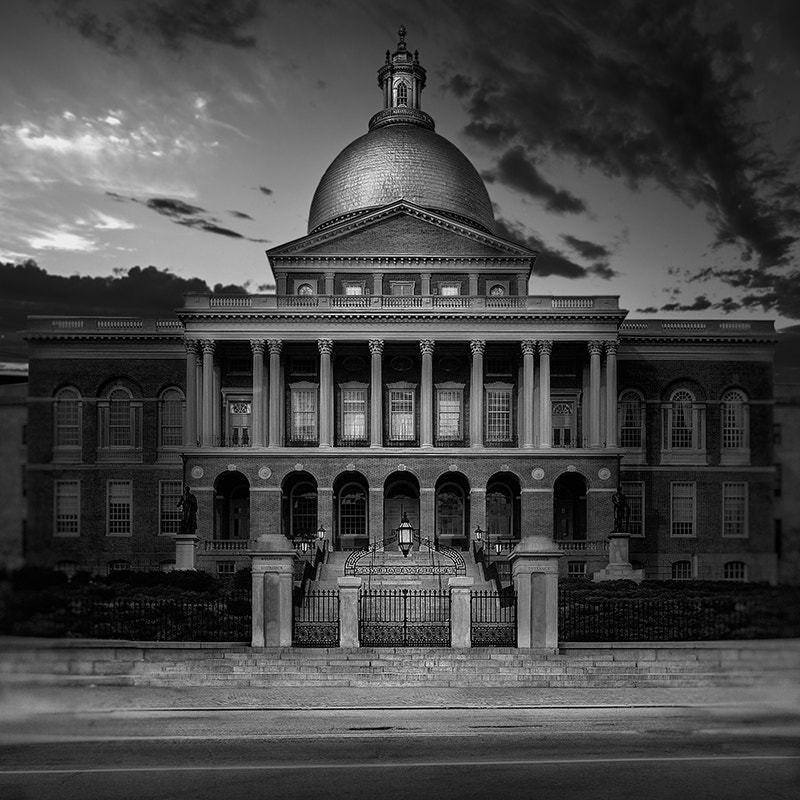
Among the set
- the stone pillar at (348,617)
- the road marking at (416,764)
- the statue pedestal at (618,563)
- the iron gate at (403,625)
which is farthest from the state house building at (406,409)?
the road marking at (416,764)

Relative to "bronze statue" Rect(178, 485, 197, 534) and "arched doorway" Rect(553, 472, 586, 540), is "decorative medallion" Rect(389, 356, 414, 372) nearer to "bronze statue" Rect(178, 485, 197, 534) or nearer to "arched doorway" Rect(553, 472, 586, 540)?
"arched doorway" Rect(553, 472, 586, 540)

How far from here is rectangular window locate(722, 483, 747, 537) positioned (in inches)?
2082

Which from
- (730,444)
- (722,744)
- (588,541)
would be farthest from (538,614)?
(730,444)

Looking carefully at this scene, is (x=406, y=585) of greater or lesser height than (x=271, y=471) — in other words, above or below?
below

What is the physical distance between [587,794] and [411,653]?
35.2ft

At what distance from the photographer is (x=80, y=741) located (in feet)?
48.1

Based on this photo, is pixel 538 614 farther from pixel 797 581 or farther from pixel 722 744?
pixel 797 581

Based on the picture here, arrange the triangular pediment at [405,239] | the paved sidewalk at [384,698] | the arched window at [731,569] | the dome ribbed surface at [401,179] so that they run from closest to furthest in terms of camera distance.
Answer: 1. the paved sidewalk at [384,698]
2. the arched window at [731,569]
3. the triangular pediment at [405,239]
4. the dome ribbed surface at [401,179]

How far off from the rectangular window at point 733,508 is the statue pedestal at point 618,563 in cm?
914

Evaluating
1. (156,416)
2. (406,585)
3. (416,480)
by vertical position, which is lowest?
(406,585)

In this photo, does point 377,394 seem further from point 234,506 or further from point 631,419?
point 631,419

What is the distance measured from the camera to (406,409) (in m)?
53.3

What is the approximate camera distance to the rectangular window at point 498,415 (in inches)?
2098

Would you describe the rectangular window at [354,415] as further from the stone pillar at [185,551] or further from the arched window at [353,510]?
the stone pillar at [185,551]
